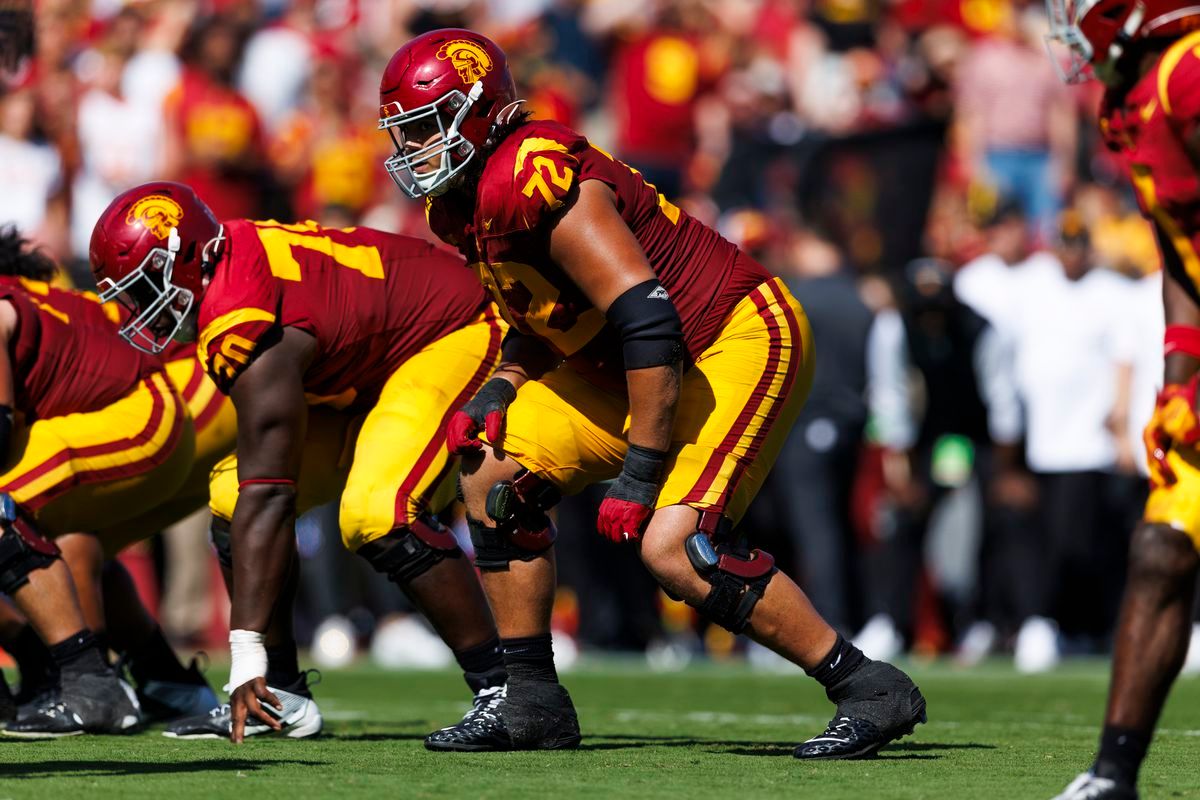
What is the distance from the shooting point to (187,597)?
12.0 meters

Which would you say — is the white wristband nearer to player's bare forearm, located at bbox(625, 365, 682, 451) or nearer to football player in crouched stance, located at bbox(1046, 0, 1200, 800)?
player's bare forearm, located at bbox(625, 365, 682, 451)

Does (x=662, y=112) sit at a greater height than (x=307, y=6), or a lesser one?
lesser

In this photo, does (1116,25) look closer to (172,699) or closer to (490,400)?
(490,400)

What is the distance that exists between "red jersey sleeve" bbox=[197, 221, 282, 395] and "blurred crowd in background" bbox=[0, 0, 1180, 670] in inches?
164

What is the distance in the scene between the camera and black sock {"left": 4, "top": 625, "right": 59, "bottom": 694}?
696 centimetres

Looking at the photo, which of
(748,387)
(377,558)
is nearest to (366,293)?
(377,558)

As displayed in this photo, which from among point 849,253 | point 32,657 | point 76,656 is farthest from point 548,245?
point 849,253

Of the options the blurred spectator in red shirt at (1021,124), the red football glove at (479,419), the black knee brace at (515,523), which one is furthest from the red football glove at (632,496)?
the blurred spectator in red shirt at (1021,124)

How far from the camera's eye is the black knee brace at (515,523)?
5582 millimetres

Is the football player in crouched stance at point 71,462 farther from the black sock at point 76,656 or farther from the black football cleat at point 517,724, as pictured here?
the black football cleat at point 517,724

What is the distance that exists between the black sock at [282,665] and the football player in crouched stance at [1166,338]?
310cm

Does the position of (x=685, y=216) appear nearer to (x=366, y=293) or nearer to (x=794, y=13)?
(x=366, y=293)

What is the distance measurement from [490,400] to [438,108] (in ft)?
2.74

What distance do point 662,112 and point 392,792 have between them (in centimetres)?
1091
